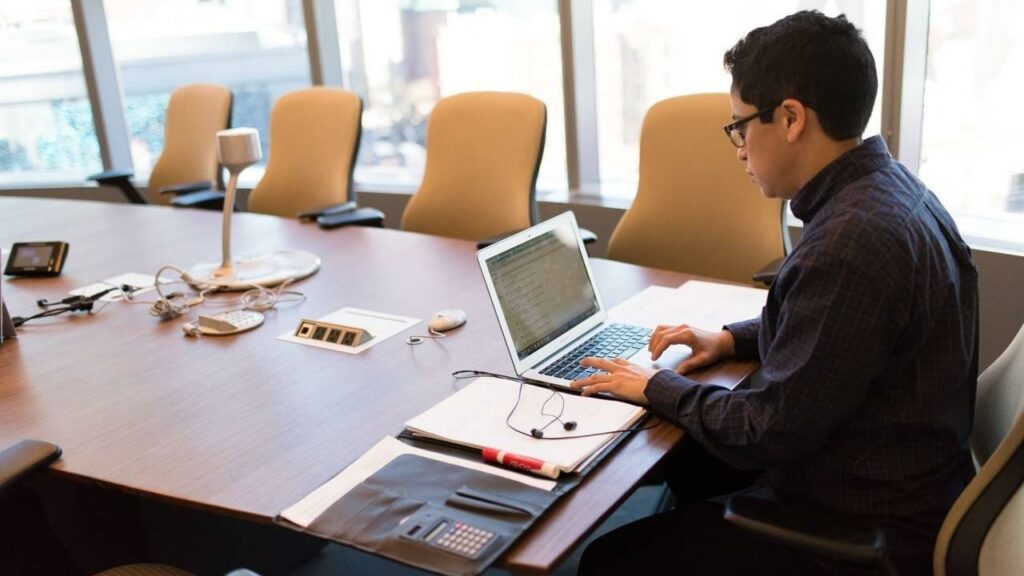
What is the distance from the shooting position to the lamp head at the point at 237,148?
2.32 metres

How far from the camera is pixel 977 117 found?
10.0 feet

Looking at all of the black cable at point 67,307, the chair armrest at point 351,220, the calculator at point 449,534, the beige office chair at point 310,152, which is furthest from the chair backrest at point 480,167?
the calculator at point 449,534

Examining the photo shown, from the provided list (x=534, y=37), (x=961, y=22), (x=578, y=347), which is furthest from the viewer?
(x=534, y=37)

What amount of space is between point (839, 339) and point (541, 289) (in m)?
0.66

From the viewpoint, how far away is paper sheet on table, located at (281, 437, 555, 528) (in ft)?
4.26

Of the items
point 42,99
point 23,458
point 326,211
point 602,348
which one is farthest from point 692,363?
point 42,99

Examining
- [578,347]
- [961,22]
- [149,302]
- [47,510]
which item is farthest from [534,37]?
[47,510]

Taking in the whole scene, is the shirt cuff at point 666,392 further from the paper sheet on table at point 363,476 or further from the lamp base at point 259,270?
the lamp base at point 259,270

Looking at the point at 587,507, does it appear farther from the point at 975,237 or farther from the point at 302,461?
the point at 975,237

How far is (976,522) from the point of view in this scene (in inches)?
50.8

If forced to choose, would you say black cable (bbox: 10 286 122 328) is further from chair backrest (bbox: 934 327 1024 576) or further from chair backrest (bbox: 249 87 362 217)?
chair backrest (bbox: 934 327 1024 576)

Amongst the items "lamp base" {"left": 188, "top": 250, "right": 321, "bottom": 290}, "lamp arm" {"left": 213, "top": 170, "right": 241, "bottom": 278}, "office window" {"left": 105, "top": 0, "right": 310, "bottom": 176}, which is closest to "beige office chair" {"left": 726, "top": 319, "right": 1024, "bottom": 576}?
"lamp base" {"left": 188, "top": 250, "right": 321, "bottom": 290}

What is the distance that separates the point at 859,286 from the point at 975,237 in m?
2.14

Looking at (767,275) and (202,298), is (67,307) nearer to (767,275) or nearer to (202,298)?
(202,298)
